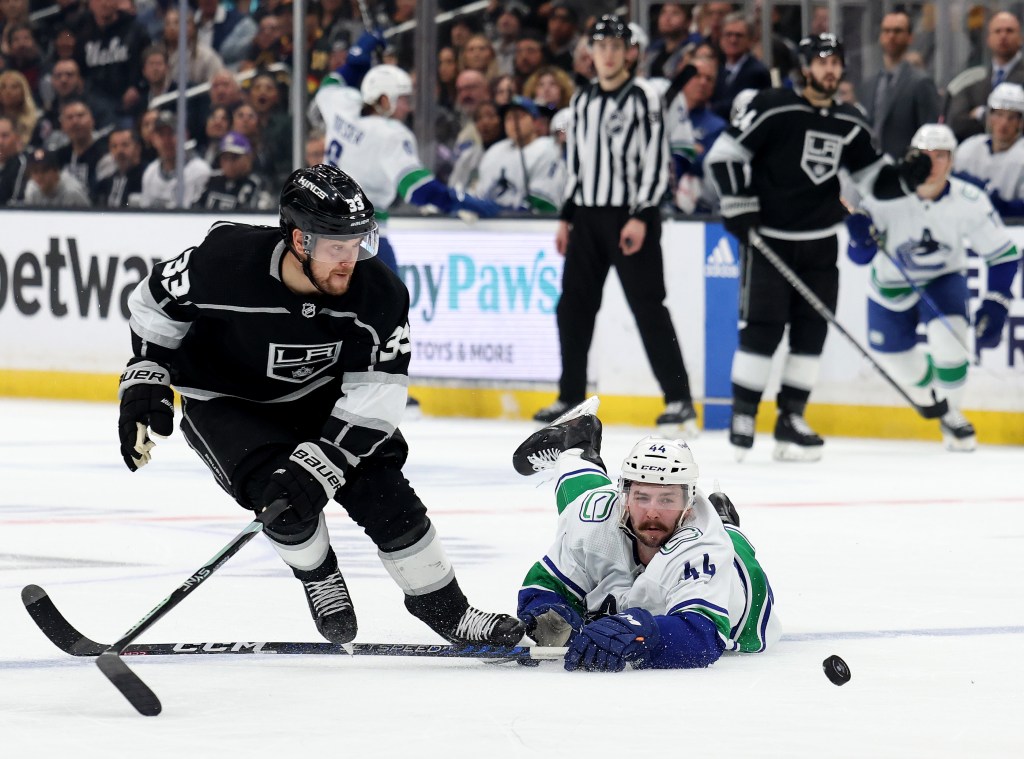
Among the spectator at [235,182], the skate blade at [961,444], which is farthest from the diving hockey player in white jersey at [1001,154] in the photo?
the spectator at [235,182]

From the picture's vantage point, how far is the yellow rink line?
27.3 feet

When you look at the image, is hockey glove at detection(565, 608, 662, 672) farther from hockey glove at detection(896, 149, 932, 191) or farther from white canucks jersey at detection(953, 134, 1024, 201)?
white canucks jersey at detection(953, 134, 1024, 201)

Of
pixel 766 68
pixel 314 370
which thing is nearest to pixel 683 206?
pixel 766 68

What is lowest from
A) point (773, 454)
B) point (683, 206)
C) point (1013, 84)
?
point (773, 454)

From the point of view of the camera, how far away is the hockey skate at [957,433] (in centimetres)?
800

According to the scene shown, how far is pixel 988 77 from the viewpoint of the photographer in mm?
8406

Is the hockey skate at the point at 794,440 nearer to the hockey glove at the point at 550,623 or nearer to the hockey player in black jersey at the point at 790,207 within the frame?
the hockey player in black jersey at the point at 790,207

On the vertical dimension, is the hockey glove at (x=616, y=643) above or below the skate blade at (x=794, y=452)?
above

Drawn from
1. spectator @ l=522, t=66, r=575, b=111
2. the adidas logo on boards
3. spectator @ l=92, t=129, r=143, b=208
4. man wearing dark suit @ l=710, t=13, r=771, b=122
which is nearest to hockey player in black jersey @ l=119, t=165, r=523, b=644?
the adidas logo on boards

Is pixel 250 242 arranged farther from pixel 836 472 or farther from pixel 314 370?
pixel 836 472

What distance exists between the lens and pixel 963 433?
315 inches

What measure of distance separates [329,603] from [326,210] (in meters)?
0.79

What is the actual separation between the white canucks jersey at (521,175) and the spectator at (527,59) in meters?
0.42

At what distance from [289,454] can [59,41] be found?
7.76 metres
